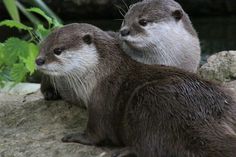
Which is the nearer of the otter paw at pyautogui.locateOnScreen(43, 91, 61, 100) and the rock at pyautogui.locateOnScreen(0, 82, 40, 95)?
the otter paw at pyautogui.locateOnScreen(43, 91, 61, 100)

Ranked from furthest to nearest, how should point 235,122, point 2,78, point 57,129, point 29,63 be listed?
point 2,78 → point 29,63 → point 57,129 → point 235,122

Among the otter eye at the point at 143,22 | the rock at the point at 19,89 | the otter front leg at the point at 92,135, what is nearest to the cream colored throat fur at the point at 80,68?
the otter front leg at the point at 92,135

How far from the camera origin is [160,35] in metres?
3.35

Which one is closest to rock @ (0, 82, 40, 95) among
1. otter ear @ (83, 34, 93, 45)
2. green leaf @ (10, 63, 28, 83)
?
Answer: green leaf @ (10, 63, 28, 83)

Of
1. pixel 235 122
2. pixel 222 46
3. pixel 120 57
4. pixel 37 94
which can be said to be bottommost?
pixel 222 46

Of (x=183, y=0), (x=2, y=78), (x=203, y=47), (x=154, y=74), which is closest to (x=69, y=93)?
(x=154, y=74)

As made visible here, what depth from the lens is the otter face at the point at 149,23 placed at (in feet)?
10.7

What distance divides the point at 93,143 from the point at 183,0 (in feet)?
21.9

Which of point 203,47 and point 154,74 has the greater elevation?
point 154,74

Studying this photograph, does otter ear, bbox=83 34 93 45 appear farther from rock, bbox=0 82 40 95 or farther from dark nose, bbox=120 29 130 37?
rock, bbox=0 82 40 95

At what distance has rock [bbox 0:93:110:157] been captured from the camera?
2949 millimetres

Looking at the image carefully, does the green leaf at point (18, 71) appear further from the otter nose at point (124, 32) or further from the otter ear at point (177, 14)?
the otter ear at point (177, 14)

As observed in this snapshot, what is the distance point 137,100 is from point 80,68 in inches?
13.7

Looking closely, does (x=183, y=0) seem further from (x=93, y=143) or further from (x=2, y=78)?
(x=93, y=143)
